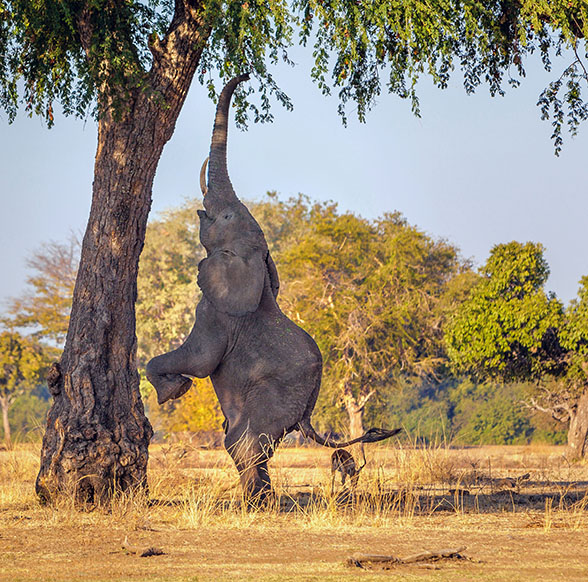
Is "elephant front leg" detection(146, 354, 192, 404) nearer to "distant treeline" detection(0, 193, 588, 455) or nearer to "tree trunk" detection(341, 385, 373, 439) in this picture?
"distant treeline" detection(0, 193, 588, 455)

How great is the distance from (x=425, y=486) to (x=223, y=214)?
5596 mm

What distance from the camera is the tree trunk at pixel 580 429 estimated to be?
Result: 27.0 m

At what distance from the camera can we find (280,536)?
768 cm

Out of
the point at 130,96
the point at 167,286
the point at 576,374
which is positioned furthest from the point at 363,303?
the point at 130,96

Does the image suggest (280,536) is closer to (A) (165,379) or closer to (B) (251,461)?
(B) (251,461)

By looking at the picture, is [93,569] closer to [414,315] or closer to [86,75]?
[86,75]

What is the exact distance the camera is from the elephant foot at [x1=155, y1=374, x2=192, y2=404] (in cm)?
894

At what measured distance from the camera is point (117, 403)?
10289mm

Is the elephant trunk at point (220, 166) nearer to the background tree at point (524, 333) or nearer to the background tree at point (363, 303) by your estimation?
the background tree at point (524, 333)

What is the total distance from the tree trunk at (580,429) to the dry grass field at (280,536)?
16229 mm

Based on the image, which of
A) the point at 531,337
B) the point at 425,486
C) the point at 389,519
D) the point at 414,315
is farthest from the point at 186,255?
the point at 389,519

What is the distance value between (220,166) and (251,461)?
121 inches

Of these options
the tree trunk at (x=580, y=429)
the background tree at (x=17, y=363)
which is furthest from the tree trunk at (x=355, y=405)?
the background tree at (x=17, y=363)

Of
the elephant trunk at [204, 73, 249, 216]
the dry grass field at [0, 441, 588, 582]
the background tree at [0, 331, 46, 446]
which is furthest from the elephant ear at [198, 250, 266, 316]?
the background tree at [0, 331, 46, 446]
